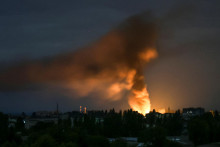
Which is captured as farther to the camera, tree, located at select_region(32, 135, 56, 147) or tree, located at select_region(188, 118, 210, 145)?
tree, located at select_region(188, 118, 210, 145)

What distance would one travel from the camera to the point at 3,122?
Result: 57.3 meters

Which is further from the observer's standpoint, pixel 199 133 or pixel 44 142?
pixel 199 133

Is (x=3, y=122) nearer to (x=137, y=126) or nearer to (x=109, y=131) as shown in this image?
(x=109, y=131)

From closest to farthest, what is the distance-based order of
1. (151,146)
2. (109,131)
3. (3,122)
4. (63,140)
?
(151,146) < (63,140) < (3,122) < (109,131)

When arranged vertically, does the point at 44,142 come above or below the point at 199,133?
above

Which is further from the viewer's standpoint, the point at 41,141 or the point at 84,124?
the point at 84,124

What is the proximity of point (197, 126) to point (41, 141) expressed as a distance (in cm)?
2193

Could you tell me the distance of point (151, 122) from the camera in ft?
247

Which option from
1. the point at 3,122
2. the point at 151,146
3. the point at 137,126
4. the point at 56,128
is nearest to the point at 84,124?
the point at 137,126

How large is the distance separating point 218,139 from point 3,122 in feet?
114

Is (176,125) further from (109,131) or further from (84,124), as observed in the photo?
(84,124)

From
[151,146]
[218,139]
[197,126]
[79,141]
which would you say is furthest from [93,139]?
[218,139]

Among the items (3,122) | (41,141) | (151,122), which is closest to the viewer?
(41,141)

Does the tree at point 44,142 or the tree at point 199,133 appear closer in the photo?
the tree at point 44,142
